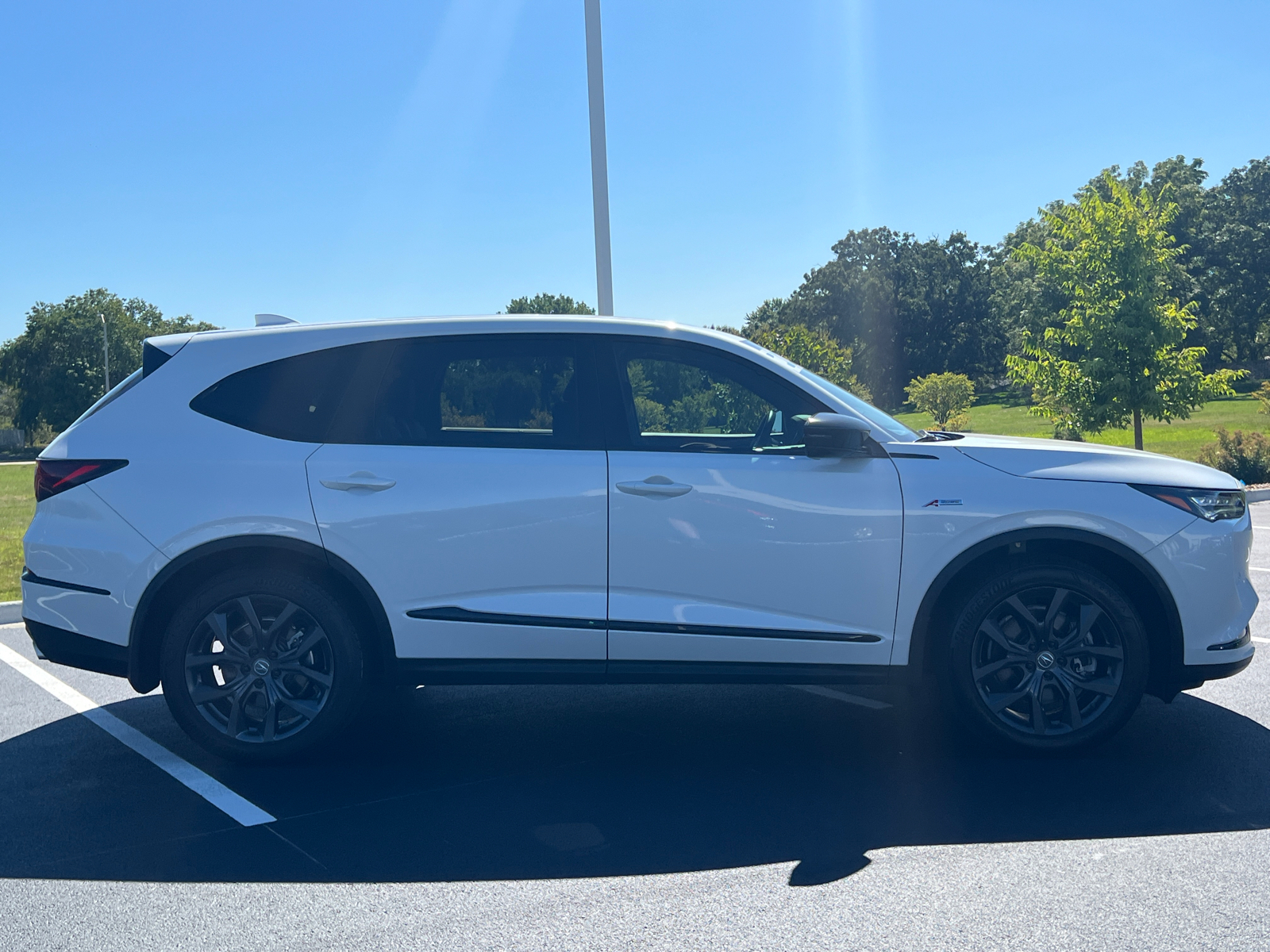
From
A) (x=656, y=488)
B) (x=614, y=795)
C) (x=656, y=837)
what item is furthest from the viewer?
(x=656, y=488)

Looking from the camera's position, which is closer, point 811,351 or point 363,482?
point 363,482

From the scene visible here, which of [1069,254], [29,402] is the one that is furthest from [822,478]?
[29,402]

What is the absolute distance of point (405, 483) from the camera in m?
4.55

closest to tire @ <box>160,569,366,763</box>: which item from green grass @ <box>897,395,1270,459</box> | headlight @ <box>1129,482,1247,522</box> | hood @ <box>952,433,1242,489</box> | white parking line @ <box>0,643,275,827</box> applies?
white parking line @ <box>0,643,275,827</box>

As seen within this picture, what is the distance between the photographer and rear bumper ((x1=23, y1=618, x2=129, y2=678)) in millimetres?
4691

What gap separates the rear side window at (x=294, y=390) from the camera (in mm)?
4719

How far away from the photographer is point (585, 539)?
447 centimetres

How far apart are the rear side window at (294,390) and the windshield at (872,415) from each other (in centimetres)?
196

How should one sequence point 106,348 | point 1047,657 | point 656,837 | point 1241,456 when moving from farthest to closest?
point 106,348
point 1241,456
point 1047,657
point 656,837

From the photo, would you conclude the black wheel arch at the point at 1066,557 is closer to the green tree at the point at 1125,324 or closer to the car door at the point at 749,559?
the car door at the point at 749,559

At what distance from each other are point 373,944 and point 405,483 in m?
1.96

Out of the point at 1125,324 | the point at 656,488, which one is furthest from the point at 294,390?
the point at 1125,324

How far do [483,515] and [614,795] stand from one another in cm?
125

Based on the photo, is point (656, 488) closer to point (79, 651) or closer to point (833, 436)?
point (833, 436)
